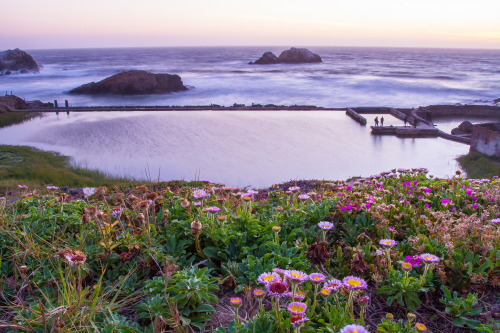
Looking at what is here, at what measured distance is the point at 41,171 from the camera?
11312mm

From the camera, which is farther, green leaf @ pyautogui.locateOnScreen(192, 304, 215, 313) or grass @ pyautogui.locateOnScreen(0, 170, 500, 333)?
green leaf @ pyautogui.locateOnScreen(192, 304, 215, 313)

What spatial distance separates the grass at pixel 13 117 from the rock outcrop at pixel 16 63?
182 feet

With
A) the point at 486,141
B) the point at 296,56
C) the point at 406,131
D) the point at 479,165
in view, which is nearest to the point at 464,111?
the point at 406,131

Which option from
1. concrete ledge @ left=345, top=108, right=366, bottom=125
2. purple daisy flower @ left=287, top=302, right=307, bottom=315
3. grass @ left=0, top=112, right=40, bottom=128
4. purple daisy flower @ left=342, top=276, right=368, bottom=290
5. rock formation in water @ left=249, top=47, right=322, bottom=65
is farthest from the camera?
rock formation in water @ left=249, top=47, right=322, bottom=65

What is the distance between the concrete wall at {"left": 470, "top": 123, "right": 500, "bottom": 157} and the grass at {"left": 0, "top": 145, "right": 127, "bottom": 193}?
14.7 meters

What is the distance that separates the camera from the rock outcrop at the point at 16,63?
7156 cm

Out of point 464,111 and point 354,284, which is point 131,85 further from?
point 354,284

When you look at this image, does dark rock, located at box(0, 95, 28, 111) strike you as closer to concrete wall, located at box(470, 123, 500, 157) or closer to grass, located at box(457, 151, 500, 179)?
grass, located at box(457, 151, 500, 179)

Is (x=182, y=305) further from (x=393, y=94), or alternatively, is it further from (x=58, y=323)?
(x=393, y=94)

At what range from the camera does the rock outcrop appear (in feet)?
235

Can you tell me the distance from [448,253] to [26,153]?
619 inches

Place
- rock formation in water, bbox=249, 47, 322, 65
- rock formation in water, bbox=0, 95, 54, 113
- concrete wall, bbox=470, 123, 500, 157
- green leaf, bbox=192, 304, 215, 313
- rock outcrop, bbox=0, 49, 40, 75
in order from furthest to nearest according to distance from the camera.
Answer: rock formation in water, bbox=249, 47, 322, 65 < rock outcrop, bbox=0, 49, 40, 75 < rock formation in water, bbox=0, 95, 54, 113 < concrete wall, bbox=470, 123, 500, 157 < green leaf, bbox=192, 304, 215, 313

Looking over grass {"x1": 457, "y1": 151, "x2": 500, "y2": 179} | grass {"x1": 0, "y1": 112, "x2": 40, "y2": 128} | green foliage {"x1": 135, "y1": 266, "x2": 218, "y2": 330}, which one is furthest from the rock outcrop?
green foliage {"x1": 135, "y1": 266, "x2": 218, "y2": 330}

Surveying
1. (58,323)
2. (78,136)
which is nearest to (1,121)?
(78,136)
